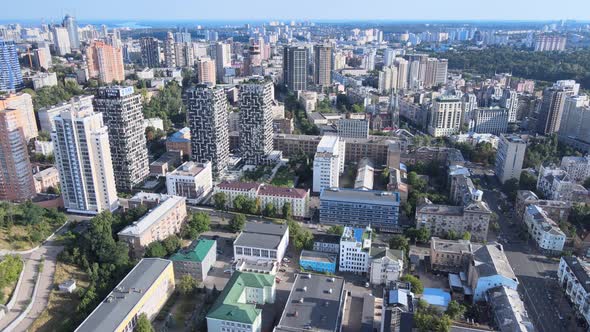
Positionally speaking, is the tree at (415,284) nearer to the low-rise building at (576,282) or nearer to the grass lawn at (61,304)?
the low-rise building at (576,282)

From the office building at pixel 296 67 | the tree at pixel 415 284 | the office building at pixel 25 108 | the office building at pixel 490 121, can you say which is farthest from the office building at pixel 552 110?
the office building at pixel 25 108

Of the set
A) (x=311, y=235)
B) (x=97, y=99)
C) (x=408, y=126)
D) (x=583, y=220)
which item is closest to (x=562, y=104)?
(x=408, y=126)

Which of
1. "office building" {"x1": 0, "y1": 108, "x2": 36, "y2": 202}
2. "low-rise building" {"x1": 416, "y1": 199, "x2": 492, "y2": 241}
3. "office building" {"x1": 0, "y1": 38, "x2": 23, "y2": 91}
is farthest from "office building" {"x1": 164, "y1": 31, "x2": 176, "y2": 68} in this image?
"low-rise building" {"x1": 416, "y1": 199, "x2": 492, "y2": 241}

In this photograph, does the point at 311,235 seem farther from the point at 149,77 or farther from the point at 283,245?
the point at 149,77

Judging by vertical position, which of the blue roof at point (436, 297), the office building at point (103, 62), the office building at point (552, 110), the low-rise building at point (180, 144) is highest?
the office building at point (103, 62)

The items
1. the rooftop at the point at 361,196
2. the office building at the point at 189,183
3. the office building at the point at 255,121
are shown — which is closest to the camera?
the rooftop at the point at 361,196

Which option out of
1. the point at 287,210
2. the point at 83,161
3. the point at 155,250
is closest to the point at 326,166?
the point at 287,210
